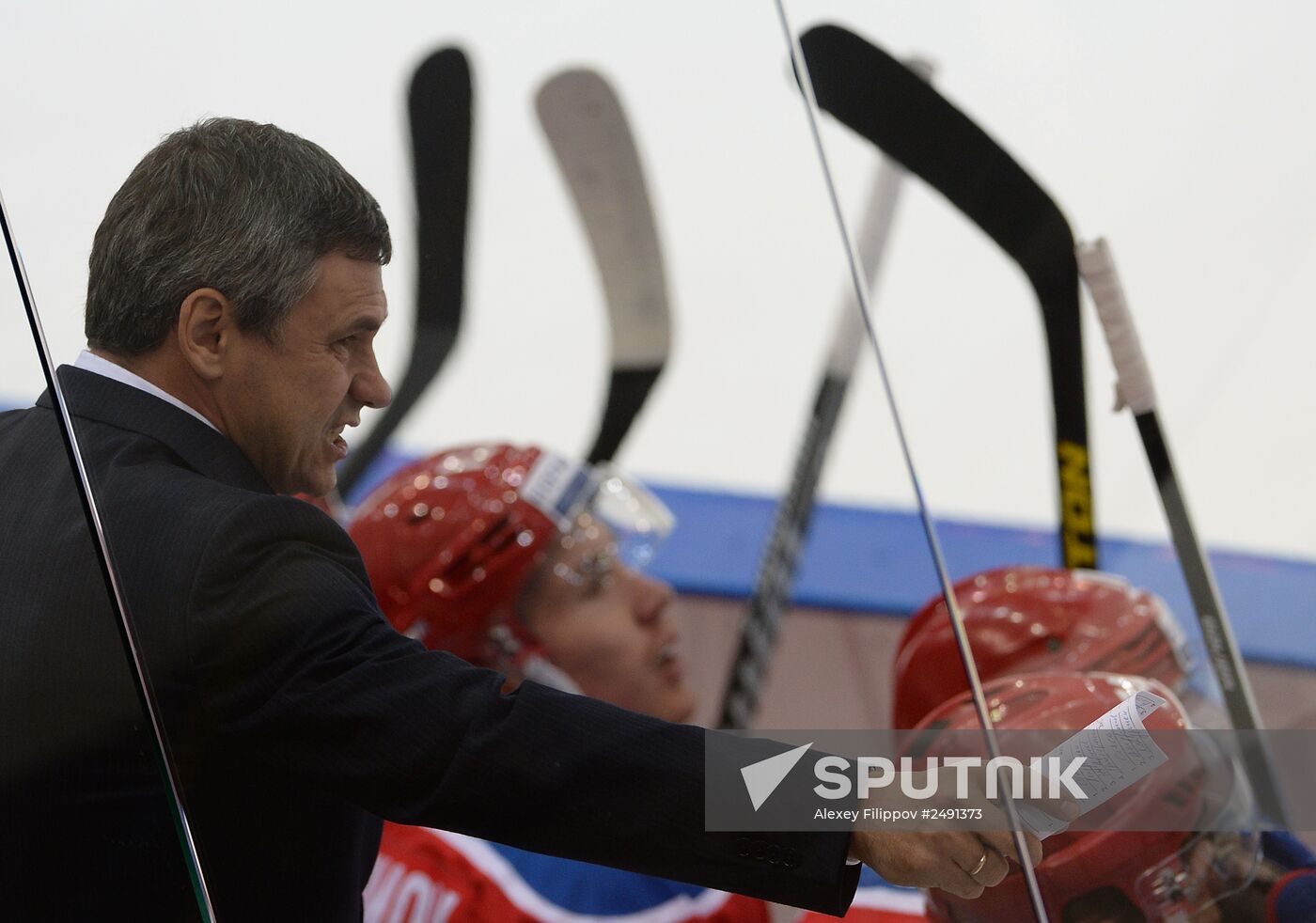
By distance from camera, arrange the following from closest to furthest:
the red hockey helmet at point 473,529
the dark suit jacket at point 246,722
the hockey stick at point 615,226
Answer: the dark suit jacket at point 246,722
the red hockey helmet at point 473,529
the hockey stick at point 615,226

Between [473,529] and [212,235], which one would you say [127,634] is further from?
[473,529]

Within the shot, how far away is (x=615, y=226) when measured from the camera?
168cm

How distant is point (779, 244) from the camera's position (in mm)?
2613

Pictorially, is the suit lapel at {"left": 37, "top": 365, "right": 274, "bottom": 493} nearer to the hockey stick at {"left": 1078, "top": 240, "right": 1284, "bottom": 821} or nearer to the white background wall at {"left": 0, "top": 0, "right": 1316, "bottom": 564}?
the white background wall at {"left": 0, "top": 0, "right": 1316, "bottom": 564}

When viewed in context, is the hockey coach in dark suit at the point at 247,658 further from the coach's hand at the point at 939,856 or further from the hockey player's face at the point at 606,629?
the hockey player's face at the point at 606,629

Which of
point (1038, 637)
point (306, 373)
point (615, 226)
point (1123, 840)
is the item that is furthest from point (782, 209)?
point (306, 373)

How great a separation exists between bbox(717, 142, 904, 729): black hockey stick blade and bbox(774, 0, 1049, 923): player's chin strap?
3.34 ft

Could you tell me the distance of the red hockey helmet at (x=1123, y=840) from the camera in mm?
762

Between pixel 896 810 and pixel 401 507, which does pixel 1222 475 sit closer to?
pixel 401 507

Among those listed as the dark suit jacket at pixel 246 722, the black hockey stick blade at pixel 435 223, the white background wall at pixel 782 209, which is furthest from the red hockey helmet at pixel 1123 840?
the black hockey stick blade at pixel 435 223

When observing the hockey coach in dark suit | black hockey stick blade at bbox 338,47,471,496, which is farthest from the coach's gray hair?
black hockey stick blade at bbox 338,47,471,496

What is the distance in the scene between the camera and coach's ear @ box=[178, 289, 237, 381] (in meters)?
0.65

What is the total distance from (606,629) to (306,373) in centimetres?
75

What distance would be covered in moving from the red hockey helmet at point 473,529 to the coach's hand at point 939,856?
66cm
